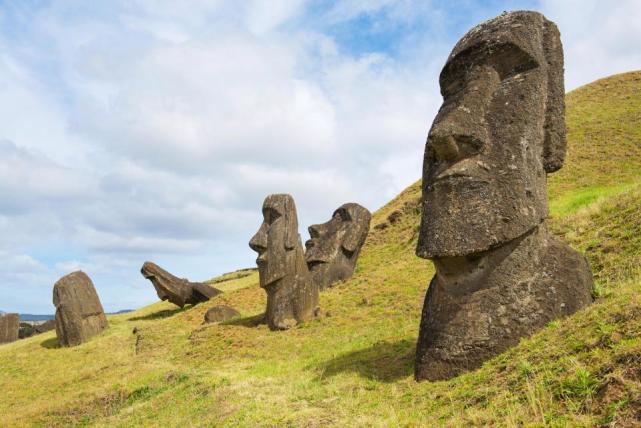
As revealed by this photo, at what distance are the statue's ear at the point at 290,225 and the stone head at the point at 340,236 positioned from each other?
5.50 metres

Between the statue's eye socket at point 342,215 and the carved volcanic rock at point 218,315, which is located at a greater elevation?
the statue's eye socket at point 342,215

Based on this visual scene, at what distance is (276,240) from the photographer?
16484mm

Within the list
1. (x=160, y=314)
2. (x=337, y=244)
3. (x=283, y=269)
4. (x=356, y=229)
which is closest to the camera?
(x=283, y=269)

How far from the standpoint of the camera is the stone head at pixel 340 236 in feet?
74.3

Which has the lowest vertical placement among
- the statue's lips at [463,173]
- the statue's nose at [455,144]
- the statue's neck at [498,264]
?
the statue's neck at [498,264]

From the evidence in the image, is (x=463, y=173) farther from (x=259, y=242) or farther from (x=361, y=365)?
(x=259, y=242)

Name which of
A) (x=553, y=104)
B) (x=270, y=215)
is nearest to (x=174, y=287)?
(x=270, y=215)

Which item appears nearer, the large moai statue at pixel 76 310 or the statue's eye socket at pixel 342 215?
the large moai statue at pixel 76 310

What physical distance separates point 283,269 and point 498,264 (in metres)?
9.50

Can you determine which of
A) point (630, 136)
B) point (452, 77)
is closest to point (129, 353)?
point (452, 77)

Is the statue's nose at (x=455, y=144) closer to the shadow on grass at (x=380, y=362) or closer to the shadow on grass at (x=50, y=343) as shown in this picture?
the shadow on grass at (x=380, y=362)

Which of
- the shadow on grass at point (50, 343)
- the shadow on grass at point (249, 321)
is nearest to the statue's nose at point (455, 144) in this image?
the shadow on grass at point (249, 321)

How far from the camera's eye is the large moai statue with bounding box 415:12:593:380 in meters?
7.32

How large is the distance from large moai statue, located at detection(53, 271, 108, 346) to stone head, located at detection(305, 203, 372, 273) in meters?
8.92
